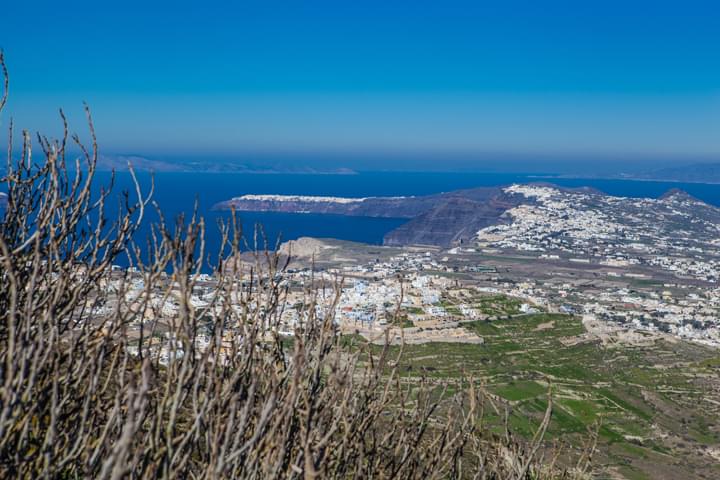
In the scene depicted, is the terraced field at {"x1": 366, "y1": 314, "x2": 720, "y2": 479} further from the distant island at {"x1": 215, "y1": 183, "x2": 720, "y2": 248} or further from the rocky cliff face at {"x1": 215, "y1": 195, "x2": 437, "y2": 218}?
the rocky cliff face at {"x1": 215, "y1": 195, "x2": 437, "y2": 218}

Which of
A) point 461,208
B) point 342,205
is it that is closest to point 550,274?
point 461,208

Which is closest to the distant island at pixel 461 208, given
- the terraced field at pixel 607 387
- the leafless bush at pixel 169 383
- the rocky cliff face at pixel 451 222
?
the rocky cliff face at pixel 451 222

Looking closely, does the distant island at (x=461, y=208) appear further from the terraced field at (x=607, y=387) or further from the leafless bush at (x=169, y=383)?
the leafless bush at (x=169, y=383)

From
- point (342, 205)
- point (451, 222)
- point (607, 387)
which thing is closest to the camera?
point (607, 387)

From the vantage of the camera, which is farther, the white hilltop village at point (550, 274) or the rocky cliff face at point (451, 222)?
the rocky cliff face at point (451, 222)

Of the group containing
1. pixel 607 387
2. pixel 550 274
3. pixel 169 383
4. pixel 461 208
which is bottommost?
pixel 607 387

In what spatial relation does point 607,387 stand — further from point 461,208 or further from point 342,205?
point 342,205

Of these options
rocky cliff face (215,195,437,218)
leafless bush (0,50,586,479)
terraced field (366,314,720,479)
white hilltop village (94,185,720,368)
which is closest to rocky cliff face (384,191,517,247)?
white hilltop village (94,185,720,368)
